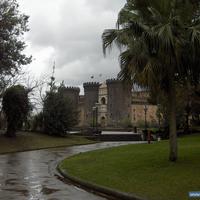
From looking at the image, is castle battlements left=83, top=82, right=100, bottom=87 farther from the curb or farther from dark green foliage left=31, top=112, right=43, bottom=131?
the curb

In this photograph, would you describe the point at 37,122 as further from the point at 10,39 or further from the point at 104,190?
the point at 104,190

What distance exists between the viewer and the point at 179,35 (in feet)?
56.6

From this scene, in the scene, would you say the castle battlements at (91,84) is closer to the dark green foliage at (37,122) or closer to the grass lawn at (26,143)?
the dark green foliage at (37,122)

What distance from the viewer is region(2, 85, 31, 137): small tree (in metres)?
45.2

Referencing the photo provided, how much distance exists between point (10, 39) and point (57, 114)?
15.8 meters

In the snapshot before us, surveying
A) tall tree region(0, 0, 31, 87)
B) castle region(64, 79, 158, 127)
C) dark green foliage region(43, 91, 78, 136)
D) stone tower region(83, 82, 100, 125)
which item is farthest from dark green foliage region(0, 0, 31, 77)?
stone tower region(83, 82, 100, 125)

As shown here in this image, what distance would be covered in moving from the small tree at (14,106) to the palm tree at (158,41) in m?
28.0

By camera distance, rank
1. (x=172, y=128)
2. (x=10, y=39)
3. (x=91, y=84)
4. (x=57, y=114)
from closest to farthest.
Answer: (x=172, y=128) → (x=10, y=39) → (x=57, y=114) → (x=91, y=84)

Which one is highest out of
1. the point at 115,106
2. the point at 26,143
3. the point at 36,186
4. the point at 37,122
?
the point at 115,106

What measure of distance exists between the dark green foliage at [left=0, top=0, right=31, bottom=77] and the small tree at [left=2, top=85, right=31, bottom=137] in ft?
15.1

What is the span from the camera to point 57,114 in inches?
2098

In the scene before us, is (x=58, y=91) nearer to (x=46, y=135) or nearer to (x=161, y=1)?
(x=46, y=135)

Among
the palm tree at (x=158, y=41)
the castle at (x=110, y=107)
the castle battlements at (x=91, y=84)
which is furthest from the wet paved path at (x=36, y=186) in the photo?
the castle battlements at (x=91, y=84)

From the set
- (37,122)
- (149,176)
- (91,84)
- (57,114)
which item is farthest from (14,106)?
(91,84)
